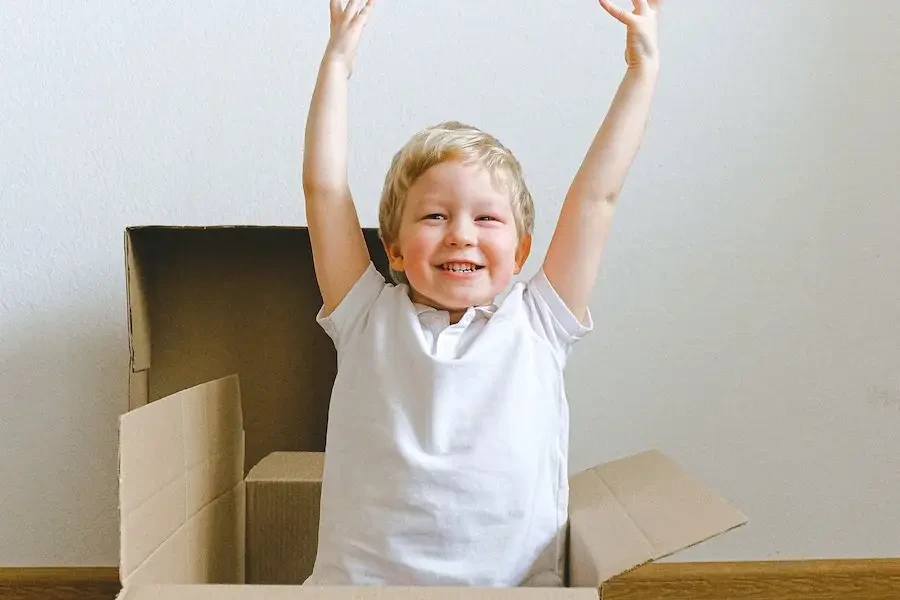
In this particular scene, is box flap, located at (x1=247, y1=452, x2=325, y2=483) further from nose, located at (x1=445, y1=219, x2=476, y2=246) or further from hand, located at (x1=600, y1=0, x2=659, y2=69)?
hand, located at (x1=600, y1=0, x2=659, y2=69)

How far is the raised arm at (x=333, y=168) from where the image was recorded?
0.79m

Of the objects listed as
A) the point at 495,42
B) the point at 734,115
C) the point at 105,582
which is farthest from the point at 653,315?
the point at 105,582

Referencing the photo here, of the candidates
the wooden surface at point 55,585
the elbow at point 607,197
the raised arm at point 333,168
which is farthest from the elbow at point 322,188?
the wooden surface at point 55,585

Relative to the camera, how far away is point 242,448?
2.93 ft

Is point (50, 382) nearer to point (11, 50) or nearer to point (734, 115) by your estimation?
point (11, 50)

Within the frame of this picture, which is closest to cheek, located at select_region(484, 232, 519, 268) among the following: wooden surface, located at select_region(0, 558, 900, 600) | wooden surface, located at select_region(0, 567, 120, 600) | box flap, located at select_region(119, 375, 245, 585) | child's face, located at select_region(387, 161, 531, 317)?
child's face, located at select_region(387, 161, 531, 317)

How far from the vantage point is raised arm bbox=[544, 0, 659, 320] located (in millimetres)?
766

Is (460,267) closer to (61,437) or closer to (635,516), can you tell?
(635,516)

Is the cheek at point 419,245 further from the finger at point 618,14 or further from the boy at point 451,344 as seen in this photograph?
the finger at point 618,14

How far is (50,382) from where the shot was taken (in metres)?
1.09

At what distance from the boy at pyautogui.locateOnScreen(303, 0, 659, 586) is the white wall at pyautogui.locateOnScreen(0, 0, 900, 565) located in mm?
280

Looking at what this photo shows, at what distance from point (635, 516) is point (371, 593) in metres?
0.22

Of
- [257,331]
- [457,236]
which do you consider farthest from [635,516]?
[257,331]

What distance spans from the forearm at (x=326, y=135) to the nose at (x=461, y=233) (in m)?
0.10
